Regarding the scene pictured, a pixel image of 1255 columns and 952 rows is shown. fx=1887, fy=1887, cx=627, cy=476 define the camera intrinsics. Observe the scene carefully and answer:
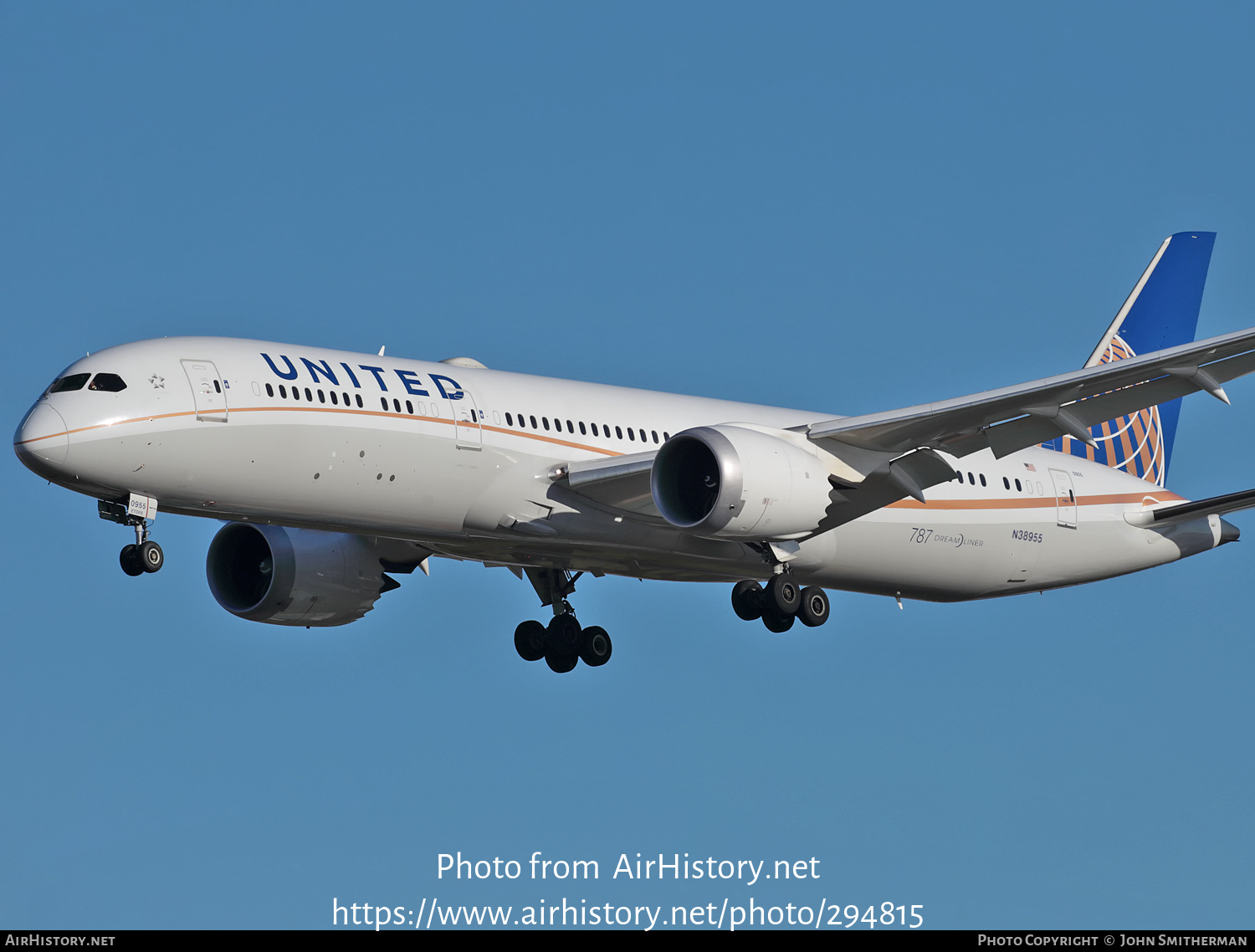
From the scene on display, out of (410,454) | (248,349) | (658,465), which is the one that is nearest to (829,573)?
(658,465)

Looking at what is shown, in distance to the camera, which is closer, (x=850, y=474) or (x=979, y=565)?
(x=850, y=474)

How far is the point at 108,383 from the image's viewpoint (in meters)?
29.2

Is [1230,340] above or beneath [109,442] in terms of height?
above

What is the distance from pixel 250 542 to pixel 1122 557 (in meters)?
18.8

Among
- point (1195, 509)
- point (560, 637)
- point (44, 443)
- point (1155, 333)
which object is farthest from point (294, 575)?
point (1155, 333)

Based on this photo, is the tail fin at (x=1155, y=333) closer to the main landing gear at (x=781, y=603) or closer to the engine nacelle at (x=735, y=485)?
the main landing gear at (x=781, y=603)

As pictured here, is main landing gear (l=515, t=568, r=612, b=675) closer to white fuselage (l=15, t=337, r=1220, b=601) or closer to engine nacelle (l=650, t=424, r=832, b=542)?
white fuselage (l=15, t=337, r=1220, b=601)

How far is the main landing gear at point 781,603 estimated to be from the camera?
3491cm

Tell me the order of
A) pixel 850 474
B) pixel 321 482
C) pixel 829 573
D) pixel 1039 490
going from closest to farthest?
pixel 321 482
pixel 850 474
pixel 829 573
pixel 1039 490

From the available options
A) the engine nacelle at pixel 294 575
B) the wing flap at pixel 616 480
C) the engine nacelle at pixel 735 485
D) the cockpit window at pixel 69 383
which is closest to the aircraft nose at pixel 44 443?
the cockpit window at pixel 69 383

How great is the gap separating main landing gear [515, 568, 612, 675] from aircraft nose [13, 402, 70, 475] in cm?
1255

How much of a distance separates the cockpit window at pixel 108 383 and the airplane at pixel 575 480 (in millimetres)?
39

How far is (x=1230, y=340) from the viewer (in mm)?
29047

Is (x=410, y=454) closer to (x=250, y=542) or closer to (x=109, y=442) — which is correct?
(x=109, y=442)
